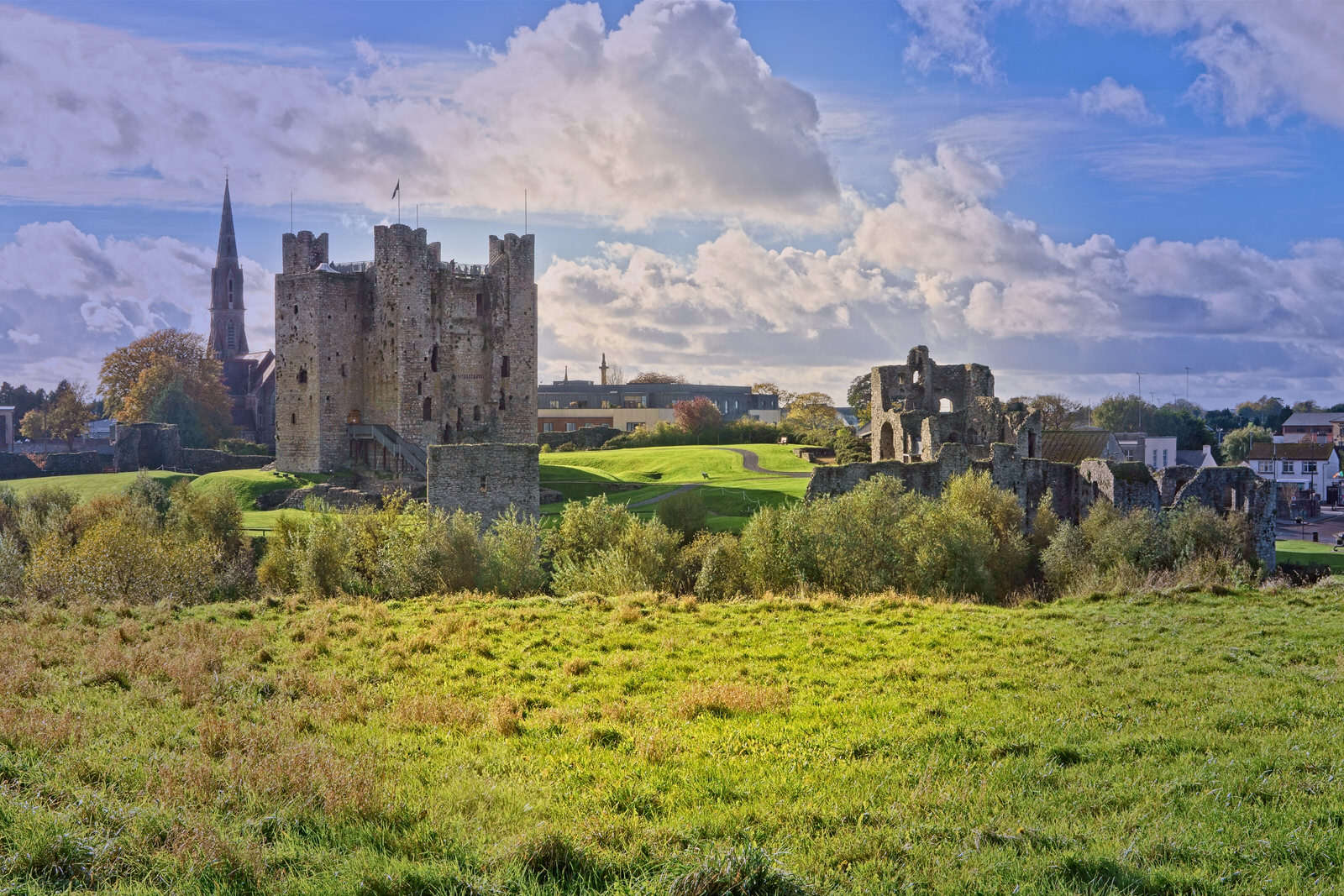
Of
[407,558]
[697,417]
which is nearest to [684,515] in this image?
[407,558]

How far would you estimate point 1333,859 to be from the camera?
645 centimetres

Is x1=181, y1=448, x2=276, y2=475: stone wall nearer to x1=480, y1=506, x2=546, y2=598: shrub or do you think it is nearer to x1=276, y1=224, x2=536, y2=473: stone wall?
x1=276, y1=224, x2=536, y2=473: stone wall

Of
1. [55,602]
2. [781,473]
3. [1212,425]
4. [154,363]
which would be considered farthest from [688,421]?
[1212,425]

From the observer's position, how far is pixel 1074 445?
2438 inches

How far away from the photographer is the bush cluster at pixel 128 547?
25.5 metres

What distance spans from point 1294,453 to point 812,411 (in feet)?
145

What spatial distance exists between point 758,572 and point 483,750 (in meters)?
16.5

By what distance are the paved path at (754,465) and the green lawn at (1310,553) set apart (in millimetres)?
23234

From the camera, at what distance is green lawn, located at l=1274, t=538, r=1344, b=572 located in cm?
4066

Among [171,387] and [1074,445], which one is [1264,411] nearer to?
[1074,445]

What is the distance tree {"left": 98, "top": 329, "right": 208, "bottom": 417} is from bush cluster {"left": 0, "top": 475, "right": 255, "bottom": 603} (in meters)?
40.2

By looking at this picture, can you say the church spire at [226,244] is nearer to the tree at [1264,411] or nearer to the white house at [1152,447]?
the white house at [1152,447]

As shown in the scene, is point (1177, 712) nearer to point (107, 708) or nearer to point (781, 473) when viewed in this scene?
point (107, 708)

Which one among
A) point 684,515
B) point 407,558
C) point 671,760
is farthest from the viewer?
point 684,515
